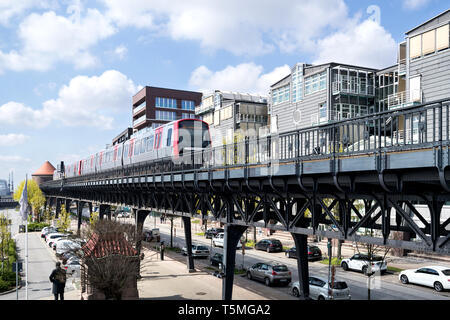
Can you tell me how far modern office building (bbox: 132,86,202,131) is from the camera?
9750cm

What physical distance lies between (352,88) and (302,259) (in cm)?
2909

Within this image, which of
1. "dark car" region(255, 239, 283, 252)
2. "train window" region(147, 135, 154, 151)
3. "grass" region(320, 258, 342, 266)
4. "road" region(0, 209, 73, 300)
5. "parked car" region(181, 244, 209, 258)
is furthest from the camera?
"dark car" region(255, 239, 283, 252)

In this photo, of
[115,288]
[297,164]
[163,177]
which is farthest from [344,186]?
[163,177]

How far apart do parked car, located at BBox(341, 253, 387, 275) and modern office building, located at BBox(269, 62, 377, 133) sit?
1544 cm

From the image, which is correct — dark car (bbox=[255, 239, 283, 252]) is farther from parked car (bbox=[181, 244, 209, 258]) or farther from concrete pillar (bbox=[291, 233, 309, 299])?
concrete pillar (bbox=[291, 233, 309, 299])

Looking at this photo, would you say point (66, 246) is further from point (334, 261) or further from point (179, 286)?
point (334, 261)

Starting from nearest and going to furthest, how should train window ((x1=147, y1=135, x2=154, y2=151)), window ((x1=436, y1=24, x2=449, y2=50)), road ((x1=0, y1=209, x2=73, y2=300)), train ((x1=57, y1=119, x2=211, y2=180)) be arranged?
1. road ((x1=0, y1=209, x2=73, y2=300))
2. train ((x1=57, y1=119, x2=211, y2=180))
3. window ((x1=436, y1=24, x2=449, y2=50))
4. train window ((x1=147, y1=135, x2=154, y2=151))

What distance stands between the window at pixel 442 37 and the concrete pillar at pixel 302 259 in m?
21.8

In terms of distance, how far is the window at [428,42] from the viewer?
3341 cm

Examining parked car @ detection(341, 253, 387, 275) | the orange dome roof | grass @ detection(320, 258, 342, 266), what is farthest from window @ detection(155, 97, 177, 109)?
parked car @ detection(341, 253, 387, 275)

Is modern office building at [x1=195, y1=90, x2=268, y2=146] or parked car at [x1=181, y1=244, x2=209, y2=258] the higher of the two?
modern office building at [x1=195, y1=90, x2=268, y2=146]

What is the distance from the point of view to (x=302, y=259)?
68.9 feet
